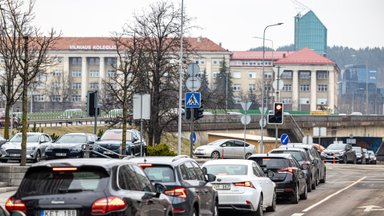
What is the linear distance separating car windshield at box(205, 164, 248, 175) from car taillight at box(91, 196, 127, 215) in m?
10.2

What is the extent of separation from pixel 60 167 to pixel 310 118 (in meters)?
96.5

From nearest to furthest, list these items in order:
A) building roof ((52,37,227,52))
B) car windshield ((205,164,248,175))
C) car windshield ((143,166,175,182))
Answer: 1. car windshield ((143,166,175,182))
2. car windshield ((205,164,248,175))
3. building roof ((52,37,227,52))

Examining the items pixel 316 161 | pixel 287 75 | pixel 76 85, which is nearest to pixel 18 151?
pixel 316 161

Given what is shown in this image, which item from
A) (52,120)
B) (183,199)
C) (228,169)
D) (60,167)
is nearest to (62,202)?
(60,167)

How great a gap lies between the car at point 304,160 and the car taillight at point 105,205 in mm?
21141

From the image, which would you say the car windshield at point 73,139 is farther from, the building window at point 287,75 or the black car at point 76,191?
the building window at point 287,75

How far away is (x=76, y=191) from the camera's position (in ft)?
40.5

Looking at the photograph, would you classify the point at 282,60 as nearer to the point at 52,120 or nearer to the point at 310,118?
the point at 310,118

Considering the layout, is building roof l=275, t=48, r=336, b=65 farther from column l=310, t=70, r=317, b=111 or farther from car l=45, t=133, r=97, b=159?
car l=45, t=133, r=97, b=159

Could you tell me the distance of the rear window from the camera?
1241 centimetres

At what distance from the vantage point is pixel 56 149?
3884cm

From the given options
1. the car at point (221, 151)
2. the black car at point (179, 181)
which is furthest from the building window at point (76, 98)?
the black car at point (179, 181)

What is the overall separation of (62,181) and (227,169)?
10300 mm

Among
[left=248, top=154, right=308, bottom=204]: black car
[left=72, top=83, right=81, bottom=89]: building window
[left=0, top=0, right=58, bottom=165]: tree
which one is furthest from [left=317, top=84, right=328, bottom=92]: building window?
[left=248, top=154, right=308, bottom=204]: black car
